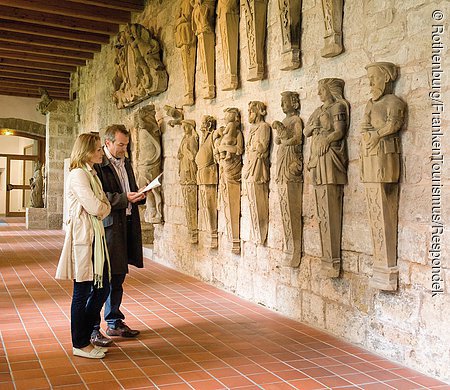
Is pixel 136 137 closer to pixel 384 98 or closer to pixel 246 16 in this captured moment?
pixel 246 16

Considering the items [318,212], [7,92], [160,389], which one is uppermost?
[7,92]

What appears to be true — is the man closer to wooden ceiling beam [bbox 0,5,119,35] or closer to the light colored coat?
the light colored coat

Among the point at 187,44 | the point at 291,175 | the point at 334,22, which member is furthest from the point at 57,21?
the point at 334,22

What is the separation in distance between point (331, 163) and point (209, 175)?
6.97ft

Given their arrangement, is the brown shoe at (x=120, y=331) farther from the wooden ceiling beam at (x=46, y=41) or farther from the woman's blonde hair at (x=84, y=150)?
the wooden ceiling beam at (x=46, y=41)

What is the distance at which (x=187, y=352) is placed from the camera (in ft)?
11.3

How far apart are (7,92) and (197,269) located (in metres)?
11.5

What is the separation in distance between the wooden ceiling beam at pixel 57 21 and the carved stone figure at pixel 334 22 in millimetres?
6086

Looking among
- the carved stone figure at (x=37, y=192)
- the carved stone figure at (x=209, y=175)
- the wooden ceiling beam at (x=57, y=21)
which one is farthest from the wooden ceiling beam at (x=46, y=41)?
the carved stone figure at (x=209, y=175)

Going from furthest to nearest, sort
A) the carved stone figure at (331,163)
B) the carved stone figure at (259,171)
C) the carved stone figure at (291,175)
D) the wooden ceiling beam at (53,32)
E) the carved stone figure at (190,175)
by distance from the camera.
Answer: the wooden ceiling beam at (53,32) < the carved stone figure at (190,175) < the carved stone figure at (259,171) < the carved stone figure at (291,175) < the carved stone figure at (331,163)

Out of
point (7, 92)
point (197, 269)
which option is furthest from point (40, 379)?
point (7, 92)

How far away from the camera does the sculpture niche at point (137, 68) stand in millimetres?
7258

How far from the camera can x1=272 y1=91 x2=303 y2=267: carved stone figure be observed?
4.21 metres

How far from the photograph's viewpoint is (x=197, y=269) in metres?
6.09
